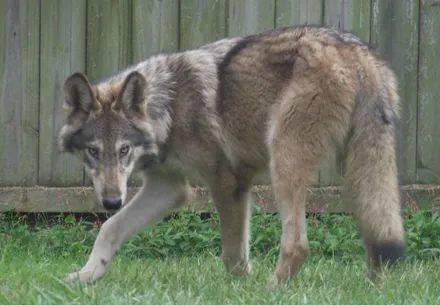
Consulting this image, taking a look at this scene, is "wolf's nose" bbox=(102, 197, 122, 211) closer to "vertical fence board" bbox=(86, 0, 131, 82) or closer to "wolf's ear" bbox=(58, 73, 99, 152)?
"wolf's ear" bbox=(58, 73, 99, 152)

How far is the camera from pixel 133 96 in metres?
6.30

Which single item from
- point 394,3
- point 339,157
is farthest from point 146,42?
point 339,157

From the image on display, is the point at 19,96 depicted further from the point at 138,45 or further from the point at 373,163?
the point at 373,163

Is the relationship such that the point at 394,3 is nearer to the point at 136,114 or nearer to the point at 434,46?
the point at 434,46

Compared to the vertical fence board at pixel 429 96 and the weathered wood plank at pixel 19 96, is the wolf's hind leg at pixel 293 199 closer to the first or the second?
the vertical fence board at pixel 429 96

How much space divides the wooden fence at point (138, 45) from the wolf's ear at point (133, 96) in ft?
6.97

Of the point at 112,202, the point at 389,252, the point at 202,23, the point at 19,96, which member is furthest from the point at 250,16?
the point at 389,252

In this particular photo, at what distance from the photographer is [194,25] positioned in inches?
331

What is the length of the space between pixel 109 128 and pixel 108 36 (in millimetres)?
2388

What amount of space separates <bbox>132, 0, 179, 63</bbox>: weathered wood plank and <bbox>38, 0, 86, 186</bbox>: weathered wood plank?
433 millimetres

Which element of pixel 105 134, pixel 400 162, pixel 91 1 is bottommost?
pixel 400 162

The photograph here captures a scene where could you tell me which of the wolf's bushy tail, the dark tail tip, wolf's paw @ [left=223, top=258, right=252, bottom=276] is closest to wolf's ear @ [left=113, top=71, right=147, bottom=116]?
wolf's paw @ [left=223, top=258, right=252, bottom=276]

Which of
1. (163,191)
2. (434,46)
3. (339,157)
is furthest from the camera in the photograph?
(434,46)

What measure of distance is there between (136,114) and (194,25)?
2.23 m
